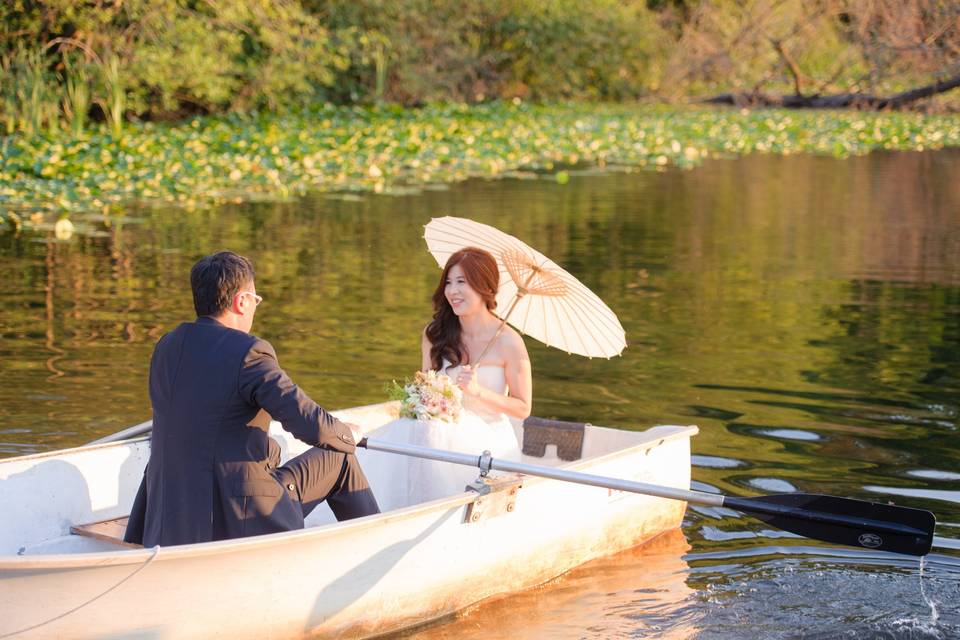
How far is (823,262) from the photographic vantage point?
12695mm

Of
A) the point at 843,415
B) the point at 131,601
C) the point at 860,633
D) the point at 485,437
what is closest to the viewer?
the point at 131,601

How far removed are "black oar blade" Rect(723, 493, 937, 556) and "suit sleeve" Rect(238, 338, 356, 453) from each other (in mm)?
1516

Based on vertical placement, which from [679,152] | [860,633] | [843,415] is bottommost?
[860,633]

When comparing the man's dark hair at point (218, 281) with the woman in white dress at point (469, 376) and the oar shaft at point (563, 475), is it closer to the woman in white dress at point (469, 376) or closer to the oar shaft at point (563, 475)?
the oar shaft at point (563, 475)

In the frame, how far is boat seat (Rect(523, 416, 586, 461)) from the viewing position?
6137mm

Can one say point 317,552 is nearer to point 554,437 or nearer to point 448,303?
point 448,303

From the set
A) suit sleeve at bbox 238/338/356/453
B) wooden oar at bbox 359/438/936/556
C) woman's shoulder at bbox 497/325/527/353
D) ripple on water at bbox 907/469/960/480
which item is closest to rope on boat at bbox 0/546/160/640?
suit sleeve at bbox 238/338/356/453

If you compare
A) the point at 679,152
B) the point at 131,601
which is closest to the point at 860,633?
the point at 131,601

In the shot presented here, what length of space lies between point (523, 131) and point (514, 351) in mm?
17014

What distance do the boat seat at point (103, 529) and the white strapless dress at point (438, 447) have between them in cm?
94

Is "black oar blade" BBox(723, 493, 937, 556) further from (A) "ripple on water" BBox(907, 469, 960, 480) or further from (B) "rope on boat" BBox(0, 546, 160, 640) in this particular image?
(B) "rope on boat" BBox(0, 546, 160, 640)

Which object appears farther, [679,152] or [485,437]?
[679,152]

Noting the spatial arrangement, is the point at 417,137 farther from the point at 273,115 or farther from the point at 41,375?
the point at 41,375

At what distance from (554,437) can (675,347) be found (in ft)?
10.9
